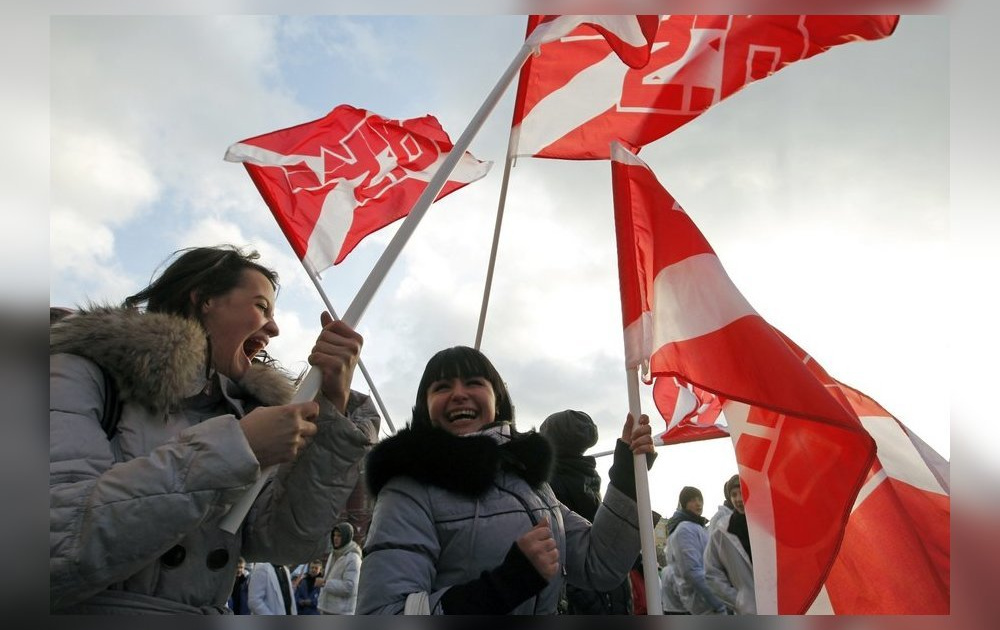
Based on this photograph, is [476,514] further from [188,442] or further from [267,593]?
[267,593]

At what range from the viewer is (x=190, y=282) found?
2.29 meters

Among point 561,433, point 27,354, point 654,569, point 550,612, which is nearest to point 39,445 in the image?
point 27,354

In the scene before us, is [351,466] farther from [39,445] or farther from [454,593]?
[39,445]

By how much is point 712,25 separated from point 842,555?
7.12 ft

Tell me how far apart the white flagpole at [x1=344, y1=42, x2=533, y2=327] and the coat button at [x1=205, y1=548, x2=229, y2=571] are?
0.69 m

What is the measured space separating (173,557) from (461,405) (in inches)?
39.0

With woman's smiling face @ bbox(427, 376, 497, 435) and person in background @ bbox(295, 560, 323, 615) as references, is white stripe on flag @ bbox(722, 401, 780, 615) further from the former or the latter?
person in background @ bbox(295, 560, 323, 615)

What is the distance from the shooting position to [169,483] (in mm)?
1748

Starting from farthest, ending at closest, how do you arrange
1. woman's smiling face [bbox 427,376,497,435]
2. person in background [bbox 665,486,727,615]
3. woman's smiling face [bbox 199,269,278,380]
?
person in background [bbox 665,486,727,615] < woman's smiling face [bbox 427,376,497,435] < woman's smiling face [bbox 199,269,278,380]

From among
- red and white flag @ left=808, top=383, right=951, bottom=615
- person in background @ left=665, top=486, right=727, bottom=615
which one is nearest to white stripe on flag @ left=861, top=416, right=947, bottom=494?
red and white flag @ left=808, top=383, right=951, bottom=615

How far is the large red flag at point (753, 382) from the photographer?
→ 269cm

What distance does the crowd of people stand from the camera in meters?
1.75

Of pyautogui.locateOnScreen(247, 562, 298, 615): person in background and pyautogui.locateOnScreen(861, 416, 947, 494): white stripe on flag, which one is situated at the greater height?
pyautogui.locateOnScreen(861, 416, 947, 494): white stripe on flag

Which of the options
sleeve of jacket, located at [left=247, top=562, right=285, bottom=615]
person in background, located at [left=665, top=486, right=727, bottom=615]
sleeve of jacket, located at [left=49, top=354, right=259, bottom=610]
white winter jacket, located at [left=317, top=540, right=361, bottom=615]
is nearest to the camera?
sleeve of jacket, located at [left=49, top=354, right=259, bottom=610]
